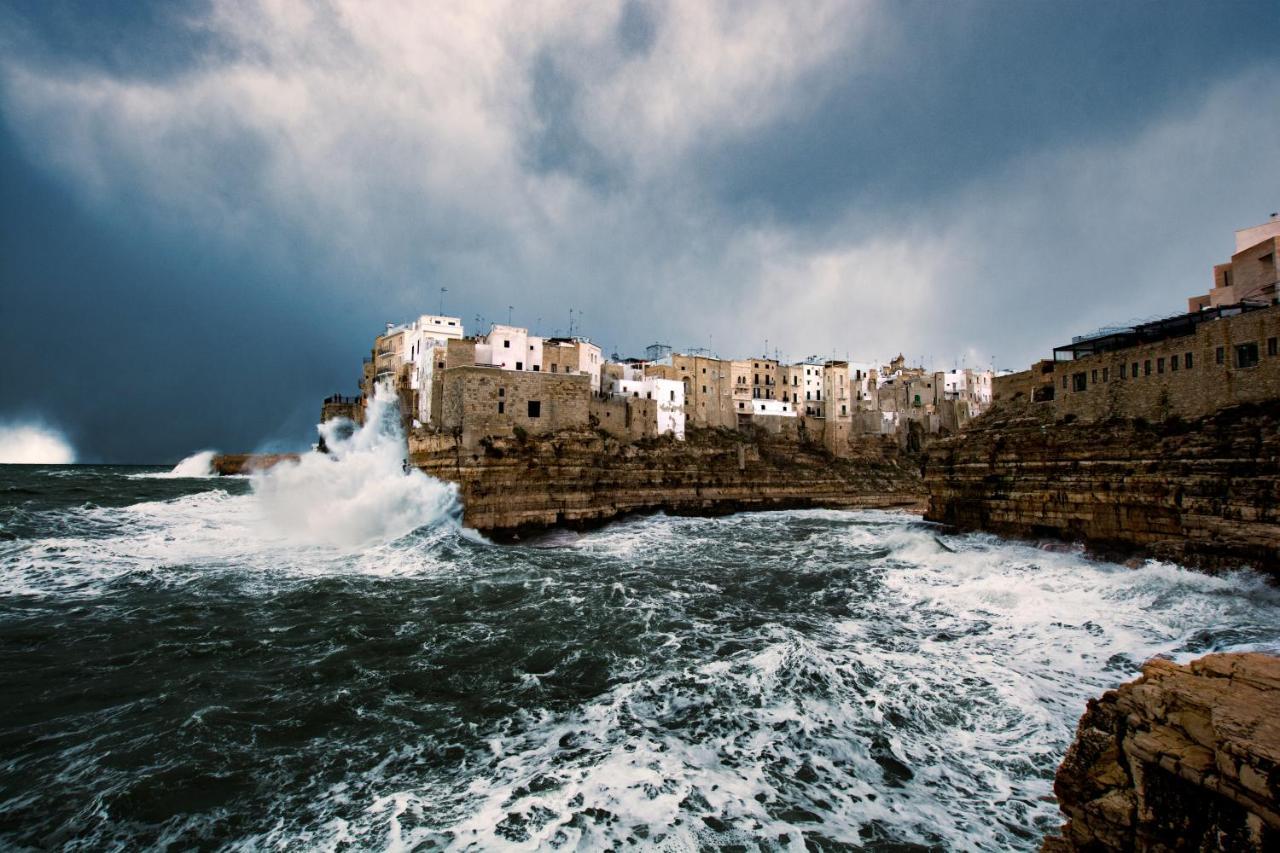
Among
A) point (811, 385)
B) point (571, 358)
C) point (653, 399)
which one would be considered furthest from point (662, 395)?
point (811, 385)

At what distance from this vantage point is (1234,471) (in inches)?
696

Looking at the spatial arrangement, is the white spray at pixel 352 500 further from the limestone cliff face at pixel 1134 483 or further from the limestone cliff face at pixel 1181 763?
the limestone cliff face at pixel 1134 483

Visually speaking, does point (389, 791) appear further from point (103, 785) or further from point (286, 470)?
point (286, 470)

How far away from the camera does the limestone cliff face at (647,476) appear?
31250 millimetres

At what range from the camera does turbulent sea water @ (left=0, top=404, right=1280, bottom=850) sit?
7.14 metres

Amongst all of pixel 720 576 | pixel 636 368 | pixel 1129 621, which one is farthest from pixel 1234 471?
pixel 636 368

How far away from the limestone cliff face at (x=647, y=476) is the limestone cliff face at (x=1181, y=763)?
1088 inches

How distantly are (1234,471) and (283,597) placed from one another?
27885mm

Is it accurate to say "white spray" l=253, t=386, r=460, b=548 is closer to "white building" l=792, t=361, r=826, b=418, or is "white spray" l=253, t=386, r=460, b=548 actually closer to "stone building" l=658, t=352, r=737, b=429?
"stone building" l=658, t=352, r=737, b=429

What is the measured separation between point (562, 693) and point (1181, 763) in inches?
333

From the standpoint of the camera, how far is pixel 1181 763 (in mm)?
4410

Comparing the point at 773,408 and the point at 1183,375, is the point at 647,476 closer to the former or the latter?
the point at 773,408

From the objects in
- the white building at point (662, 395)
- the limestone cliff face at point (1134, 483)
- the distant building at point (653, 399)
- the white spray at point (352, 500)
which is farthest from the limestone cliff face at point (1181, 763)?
the white building at point (662, 395)

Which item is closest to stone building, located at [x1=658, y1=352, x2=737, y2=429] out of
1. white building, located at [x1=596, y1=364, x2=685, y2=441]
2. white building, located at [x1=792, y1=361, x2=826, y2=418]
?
white building, located at [x1=596, y1=364, x2=685, y2=441]
